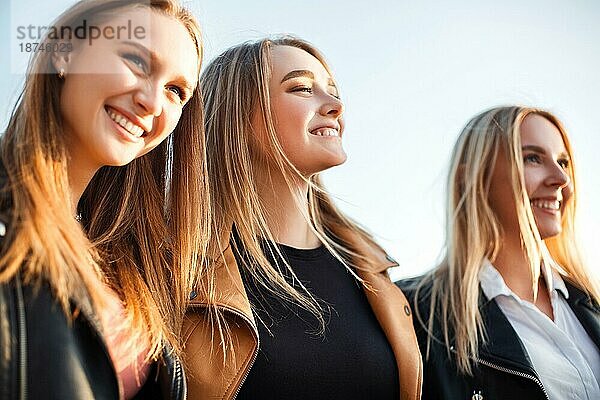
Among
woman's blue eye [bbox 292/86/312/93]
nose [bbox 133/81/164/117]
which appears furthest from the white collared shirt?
nose [bbox 133/81/164/117]

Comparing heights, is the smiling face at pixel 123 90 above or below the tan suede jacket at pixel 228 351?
above

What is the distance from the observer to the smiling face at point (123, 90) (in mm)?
1930

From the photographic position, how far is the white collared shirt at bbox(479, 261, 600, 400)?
2.84 metres

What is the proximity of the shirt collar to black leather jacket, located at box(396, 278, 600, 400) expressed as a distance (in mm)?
38

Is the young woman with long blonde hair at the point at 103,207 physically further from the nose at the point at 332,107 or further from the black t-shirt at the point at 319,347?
the nose at the point at 332,107

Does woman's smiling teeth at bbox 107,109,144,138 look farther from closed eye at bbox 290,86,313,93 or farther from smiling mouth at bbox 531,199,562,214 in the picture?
smiling mouth at bbox 531,199,562,214

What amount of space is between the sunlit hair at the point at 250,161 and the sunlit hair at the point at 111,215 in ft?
0.91

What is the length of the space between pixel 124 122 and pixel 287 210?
0.98m

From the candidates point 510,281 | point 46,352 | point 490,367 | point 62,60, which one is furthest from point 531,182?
point 46,352

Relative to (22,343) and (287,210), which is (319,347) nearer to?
(287,210)

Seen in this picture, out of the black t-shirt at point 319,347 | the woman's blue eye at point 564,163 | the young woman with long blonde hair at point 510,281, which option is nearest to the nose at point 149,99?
the black t-shirt at point 319,347

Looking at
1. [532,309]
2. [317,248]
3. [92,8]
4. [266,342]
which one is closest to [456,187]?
[532,309]

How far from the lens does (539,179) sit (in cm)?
321

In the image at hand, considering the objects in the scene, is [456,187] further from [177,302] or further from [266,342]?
[177,302]
